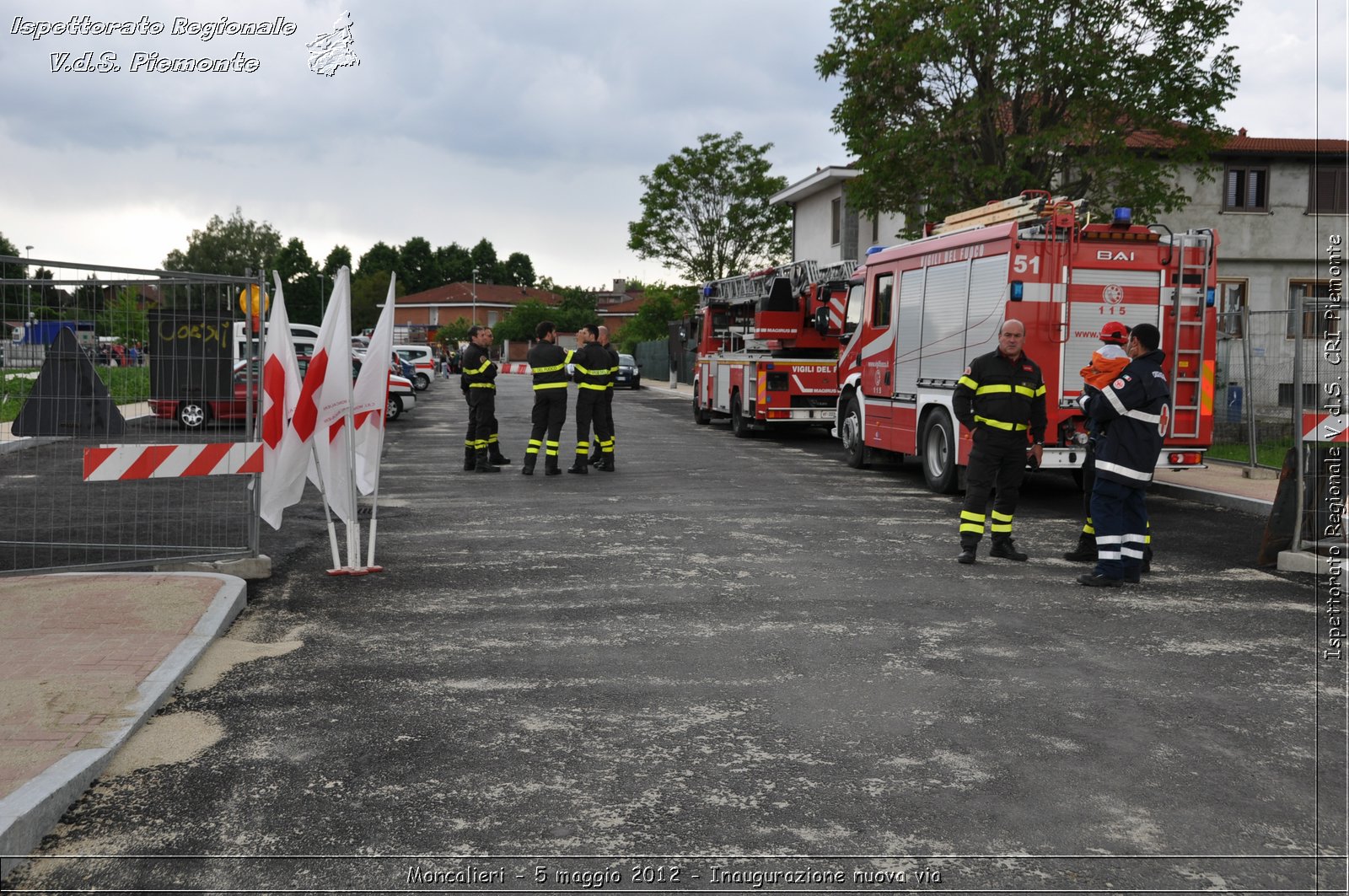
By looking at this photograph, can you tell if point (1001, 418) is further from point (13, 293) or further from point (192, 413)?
point (13, 293)

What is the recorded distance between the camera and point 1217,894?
11.9ft

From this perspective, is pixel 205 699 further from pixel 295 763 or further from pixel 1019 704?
pixel 1019 704

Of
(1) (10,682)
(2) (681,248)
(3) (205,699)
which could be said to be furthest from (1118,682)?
(2) (681,248)

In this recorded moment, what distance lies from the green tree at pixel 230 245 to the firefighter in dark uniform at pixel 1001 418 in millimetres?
92025

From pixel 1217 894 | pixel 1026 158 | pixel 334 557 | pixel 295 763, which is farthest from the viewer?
pixel 1026 158

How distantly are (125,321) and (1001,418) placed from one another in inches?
248

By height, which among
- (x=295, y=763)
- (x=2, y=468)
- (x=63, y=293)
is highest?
(x=63, y=293)

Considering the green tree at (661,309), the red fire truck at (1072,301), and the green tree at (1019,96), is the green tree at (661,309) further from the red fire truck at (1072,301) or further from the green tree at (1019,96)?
the red fire truck at (1072,301)

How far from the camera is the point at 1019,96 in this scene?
19.4 metres

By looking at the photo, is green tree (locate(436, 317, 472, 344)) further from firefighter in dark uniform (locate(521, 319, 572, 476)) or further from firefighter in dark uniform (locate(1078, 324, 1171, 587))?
firefighter in dark uniform (locate(1078, 324, 1171, 587))

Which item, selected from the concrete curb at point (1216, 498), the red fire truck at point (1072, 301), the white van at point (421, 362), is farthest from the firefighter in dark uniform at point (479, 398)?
the white van at point (421, 362)

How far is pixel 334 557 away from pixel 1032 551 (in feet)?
18.3

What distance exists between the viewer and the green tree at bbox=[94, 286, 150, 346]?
305 inches

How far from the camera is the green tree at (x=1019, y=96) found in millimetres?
18344
